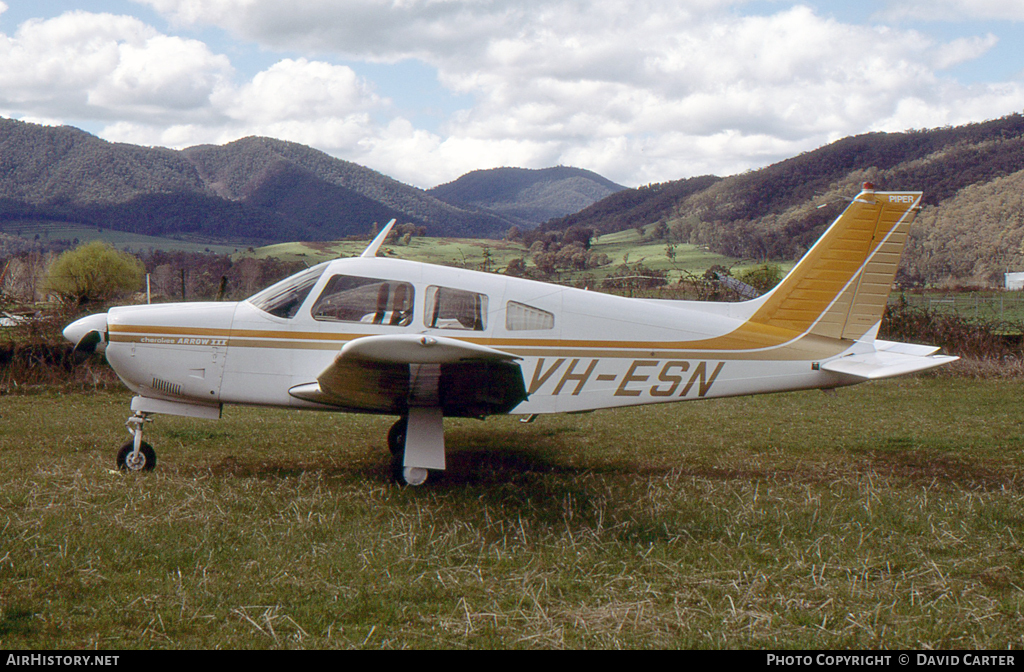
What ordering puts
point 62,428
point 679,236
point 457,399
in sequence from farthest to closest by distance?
point 679,236 < point 62,428 < point 457,399

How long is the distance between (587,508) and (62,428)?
23.4 ft

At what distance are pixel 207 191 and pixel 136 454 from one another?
89.8 metres

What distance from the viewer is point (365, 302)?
6105 mm

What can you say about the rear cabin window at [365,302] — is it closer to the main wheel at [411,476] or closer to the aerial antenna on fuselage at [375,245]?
the aerial antenna on fuselage at [375,245]

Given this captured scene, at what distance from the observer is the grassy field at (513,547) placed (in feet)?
10.5

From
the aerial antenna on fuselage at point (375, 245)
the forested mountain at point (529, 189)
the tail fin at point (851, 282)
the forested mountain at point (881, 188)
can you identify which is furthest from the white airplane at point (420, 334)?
the forested mountain at point (529, 189)

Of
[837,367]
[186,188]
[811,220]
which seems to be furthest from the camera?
[186,188]

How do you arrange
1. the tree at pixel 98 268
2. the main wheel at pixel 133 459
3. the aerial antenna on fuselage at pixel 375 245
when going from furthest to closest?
the tree at pixel 98 268 < the aerial antenna on fuselage at pixel 375 245 < the main wheel at pixel 133 459

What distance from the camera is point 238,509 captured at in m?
5.00

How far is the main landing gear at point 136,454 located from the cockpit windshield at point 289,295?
5.03 ft

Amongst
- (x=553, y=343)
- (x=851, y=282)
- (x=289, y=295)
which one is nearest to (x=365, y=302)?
(x=289, y=295)

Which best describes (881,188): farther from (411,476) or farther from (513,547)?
(513,547)
